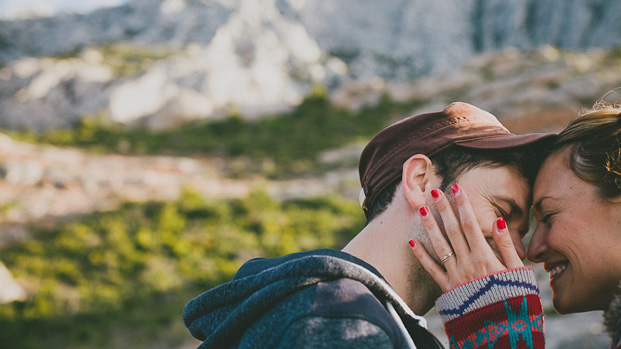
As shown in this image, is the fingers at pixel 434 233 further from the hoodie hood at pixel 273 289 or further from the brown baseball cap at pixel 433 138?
the hoodie hood at pixel 273 289

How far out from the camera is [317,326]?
131 cm

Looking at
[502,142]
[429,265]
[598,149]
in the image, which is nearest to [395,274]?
[429,265]

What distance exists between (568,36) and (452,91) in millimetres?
82591

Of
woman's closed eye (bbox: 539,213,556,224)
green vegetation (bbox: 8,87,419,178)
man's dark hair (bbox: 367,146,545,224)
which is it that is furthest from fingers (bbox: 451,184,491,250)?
green vegetation (bbox: 8,87,419,178)

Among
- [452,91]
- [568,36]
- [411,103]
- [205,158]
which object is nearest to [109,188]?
[205,158]

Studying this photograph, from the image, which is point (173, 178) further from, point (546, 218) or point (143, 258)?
point (546, 218)

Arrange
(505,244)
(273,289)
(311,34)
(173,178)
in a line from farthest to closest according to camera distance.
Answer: (311,34) → (173,178) → (505,244) → (273,289)

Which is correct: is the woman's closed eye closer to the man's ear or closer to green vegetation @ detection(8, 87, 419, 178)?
the man's ear

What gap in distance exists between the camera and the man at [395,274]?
1370mm

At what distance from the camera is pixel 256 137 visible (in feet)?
63.2

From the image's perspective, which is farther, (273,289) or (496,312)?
(496,312)

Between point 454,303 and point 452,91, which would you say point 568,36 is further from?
point 454,303

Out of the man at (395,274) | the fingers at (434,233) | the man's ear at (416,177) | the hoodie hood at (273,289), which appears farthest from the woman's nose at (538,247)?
the hoodie hood at (273,289)

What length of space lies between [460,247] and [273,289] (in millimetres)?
1099
